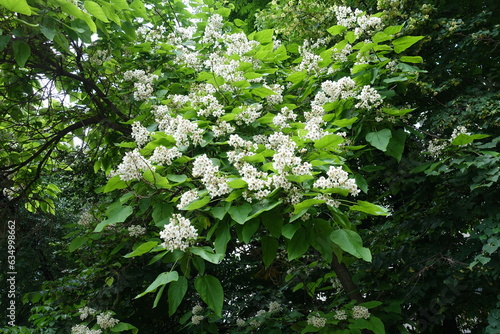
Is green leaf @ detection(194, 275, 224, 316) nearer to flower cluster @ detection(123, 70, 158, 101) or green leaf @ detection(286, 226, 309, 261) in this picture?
green leaf @ detection(286, 226, 309, 261)

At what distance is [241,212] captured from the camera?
179 centimetres

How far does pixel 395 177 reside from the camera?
10.8 feet

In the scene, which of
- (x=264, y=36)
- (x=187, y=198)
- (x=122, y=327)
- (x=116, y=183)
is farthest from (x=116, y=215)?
A: (x=264, y=36)

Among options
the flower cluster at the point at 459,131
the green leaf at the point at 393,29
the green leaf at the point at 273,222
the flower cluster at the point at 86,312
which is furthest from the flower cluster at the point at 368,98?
the flower cluster at the point at 86,312

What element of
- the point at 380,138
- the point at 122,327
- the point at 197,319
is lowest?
the point at 197,319

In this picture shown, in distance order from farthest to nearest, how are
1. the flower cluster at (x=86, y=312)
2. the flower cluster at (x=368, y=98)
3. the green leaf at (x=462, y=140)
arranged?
the flower cluster at (x=86, y=312) → the green leaf at (x=462, y=140) → the flower cluster at (x=368, y=98)

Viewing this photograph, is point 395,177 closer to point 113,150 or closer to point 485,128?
point 485,128

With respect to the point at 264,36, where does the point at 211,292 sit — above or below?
below

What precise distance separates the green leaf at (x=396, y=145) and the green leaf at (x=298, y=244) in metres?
0.99

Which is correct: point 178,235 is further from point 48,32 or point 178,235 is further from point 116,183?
point 48,32

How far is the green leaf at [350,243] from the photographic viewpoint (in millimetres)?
A: 1633

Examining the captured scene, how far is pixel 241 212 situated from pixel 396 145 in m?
1.21

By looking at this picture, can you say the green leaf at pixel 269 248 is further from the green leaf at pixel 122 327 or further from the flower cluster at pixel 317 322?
the green leaf at pixel 122 327

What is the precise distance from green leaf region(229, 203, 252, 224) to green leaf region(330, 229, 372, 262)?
1.16 ft
